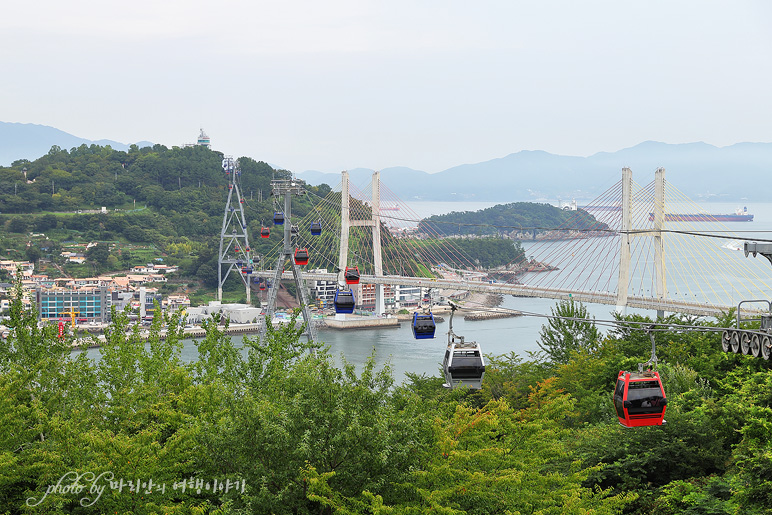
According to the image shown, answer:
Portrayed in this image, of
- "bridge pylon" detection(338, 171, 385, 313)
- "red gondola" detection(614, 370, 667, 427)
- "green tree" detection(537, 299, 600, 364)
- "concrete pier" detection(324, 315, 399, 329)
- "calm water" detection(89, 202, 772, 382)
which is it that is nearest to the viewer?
"red gondola" detection(614, 370, 667, 427)

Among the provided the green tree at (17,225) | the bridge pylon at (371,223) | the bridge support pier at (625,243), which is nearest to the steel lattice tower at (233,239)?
the bridge pylon at (371,223)

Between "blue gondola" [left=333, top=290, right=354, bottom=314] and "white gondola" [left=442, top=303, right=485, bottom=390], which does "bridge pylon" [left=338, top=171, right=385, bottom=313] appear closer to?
"blue gondola" [left=333, top=290, right=354, bottom=314]

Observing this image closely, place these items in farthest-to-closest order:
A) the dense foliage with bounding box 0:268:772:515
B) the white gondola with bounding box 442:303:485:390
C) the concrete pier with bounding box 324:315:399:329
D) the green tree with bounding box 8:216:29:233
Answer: the green tree with bounding box 8:216:29:233 → the concrete pier with bounding box 324:315:399:329 → the white gondola with bounding box 442:303:485:390 → the dense foliage with bounding box 0:268:772:515

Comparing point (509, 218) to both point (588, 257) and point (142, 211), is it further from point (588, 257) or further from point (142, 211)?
point (588, 257)

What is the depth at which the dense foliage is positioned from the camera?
21.2ft

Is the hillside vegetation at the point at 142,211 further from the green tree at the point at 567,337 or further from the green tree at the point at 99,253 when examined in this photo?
the green tree at the point at 567,337

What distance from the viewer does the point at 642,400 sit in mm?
5734

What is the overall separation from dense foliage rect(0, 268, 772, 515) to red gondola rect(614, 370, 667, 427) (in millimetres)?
549

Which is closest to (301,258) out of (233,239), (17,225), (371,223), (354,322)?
(371,223)

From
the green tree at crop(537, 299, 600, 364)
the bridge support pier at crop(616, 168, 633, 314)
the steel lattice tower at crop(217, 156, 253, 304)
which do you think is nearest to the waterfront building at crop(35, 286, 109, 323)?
the steel lattice tower at crop(217, 156, 253, 304)

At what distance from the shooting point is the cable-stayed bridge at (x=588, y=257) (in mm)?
24938

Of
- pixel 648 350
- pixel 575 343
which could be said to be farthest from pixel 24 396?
pixel 575 343

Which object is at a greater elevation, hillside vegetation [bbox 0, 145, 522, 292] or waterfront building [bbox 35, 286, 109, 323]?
hillside vegetation [bbox 0, 145, 522, 292]

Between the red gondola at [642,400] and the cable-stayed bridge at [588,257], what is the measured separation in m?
7.10
